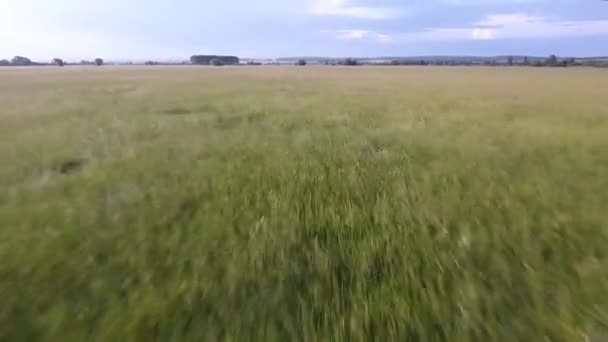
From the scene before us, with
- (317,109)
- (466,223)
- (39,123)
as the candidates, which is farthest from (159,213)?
(317,109)

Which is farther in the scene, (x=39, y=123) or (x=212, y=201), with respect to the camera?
(x=39, y=123)

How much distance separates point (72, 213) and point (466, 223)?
5.42 metres

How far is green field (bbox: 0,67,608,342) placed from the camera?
120 inches

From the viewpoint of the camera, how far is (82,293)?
348cm

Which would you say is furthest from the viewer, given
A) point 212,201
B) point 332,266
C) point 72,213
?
point 212,201

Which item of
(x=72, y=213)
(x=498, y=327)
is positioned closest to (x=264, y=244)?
(x=498, y=327)

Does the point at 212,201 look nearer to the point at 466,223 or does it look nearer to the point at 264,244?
the point at 264,244

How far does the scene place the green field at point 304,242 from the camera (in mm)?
3057

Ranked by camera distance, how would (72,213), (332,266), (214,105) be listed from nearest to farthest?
1. (332,266)
2. (72,213)
3. (214,105)

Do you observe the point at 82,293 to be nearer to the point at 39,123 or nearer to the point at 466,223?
the point at 466,223

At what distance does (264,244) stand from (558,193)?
4919mm

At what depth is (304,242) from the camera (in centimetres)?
450

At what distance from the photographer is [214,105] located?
19.7 m

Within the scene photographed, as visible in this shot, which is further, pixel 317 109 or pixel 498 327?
pixel 317 109
